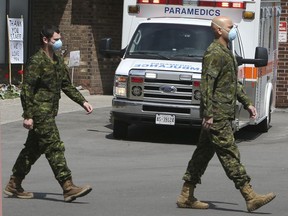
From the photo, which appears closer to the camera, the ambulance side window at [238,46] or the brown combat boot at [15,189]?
the brown combat boot at [15,189]

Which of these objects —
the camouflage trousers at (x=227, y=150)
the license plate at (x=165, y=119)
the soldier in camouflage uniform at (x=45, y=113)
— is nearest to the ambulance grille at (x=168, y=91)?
the license plate at (x=165, y=119)

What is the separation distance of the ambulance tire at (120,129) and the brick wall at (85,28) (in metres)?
8.59

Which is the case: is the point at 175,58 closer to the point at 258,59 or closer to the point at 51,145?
the point at 258,59

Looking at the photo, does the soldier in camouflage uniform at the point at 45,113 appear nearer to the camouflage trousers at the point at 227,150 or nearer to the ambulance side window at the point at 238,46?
the camouflage trousers at the point at 227,150

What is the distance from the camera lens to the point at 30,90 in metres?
10.7

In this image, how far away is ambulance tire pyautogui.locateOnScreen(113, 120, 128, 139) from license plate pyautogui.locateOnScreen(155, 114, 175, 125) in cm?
81

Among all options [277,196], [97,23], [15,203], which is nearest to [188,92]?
[277,196]

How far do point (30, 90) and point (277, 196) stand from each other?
3016mm

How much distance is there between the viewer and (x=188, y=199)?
10.5 metres

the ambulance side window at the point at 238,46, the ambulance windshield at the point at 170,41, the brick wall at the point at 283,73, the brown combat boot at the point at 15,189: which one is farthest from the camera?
the brick wall at the point at 283,73

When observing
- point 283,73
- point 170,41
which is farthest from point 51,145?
point 283,73

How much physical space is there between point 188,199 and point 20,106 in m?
11.7

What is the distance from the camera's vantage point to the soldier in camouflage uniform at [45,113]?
34.8 feet

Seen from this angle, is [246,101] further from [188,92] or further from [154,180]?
[188,92]
